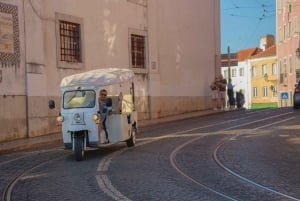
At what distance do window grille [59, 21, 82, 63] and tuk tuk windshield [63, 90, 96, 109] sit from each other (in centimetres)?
822

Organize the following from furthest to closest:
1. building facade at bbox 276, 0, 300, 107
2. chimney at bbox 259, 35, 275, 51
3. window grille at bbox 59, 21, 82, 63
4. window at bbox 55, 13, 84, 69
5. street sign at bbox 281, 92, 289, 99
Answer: chimney at bbox 259, 35, 275, 51, street sign at bbox 281, 92, 289, 99, building facade at bbox 276, 0, 300, 107, window grille at bbox 59, 21, 82, 63, window at bbox 55, 13, 84, 69

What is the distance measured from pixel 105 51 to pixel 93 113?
11236mm

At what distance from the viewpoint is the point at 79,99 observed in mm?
13523

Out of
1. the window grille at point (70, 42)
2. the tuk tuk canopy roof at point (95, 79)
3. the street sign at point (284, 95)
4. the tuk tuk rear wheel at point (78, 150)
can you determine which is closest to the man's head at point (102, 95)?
the tuk tuk canopy roof at point (95, 79)

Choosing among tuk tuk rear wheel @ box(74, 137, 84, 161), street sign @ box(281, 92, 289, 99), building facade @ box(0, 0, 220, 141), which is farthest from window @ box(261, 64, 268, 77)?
tuk tuk rear wheel @ box(74, 137, 84, 161)

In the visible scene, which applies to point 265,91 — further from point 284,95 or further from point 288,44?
point 288,44

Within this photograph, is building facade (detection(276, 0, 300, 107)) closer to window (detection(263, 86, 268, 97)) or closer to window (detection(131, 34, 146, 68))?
window (detection(263, 86, 268, 97))

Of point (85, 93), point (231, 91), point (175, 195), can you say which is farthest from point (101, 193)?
point (231, 91)

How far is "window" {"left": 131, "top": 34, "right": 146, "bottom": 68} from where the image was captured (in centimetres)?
2632

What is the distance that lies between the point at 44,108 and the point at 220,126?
6.74 meters

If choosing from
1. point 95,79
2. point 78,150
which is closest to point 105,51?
point 95,79

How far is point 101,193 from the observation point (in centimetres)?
830

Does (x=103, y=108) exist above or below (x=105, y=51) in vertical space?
below

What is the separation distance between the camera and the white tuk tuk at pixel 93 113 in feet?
42.7
